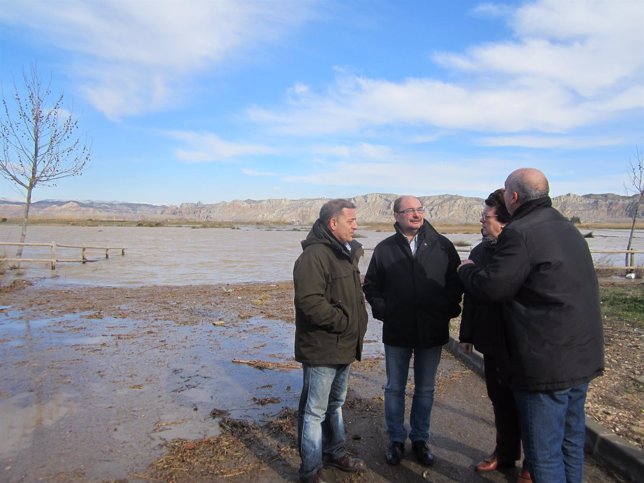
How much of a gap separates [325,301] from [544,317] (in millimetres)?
1445

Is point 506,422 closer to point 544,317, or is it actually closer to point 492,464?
point 492,464

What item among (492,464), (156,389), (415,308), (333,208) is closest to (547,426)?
(492,464)

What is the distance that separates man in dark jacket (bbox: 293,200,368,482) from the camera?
3.53 m

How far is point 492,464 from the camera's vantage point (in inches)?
154

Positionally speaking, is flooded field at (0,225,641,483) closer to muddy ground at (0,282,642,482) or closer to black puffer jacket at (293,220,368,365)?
muddy ground at (0,282,642,482)

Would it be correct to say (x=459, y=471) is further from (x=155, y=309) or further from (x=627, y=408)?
(x=155, y=309)

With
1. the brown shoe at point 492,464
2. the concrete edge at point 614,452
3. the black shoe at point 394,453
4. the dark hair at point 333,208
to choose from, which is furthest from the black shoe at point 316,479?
the concrete edge at point 614,452

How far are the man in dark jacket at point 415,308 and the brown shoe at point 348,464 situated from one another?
0.28m

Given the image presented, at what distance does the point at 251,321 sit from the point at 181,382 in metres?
4.06

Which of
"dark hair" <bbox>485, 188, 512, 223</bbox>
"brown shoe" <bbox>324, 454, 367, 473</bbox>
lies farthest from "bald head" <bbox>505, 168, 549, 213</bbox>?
"brown shoe" <bbox>324, 454, 367, 473</bbox>

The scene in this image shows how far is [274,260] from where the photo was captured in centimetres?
2794

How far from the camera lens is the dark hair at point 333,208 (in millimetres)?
3727

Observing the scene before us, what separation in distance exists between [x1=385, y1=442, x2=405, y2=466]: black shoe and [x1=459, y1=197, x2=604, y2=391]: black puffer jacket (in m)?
1.53

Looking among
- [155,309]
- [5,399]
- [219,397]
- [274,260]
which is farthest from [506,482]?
[274,260]
